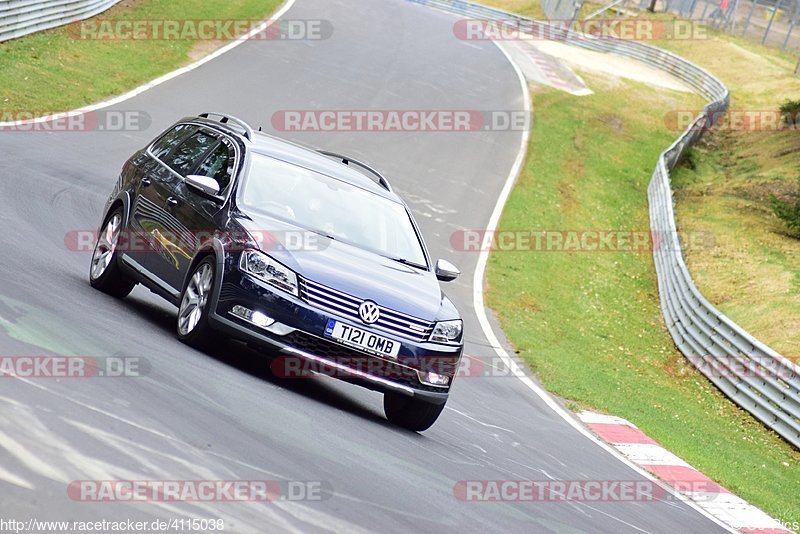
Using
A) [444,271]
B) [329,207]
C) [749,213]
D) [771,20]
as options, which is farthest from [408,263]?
[771,20]

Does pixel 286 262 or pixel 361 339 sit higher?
pixel 286 262

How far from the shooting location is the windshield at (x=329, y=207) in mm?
10344

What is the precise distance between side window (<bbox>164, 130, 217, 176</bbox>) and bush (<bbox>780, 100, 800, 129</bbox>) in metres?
30.2

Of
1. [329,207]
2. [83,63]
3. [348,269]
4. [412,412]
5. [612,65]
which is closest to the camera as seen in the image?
[348,269]

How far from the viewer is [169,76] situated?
30.0 metres

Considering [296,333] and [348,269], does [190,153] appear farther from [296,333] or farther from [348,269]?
[296,333]

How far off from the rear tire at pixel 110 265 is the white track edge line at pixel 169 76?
34.5 ft

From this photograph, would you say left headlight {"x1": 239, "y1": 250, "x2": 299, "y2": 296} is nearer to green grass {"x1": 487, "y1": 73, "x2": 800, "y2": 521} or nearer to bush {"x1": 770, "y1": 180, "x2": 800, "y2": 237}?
green grass {"x1": 487, "y1": 73, "x2": 800, "y2": 521}

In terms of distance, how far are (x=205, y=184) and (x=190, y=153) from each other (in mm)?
1436

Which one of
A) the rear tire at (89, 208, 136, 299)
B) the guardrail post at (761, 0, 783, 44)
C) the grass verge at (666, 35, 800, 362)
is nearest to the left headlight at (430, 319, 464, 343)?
the rear tire at (89, 208, 136, 299)

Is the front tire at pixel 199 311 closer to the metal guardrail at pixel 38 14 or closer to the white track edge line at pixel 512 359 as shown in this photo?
the white track edge line at pixel 512 359

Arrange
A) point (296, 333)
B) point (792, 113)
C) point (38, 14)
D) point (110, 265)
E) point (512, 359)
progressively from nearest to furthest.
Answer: point (296, 333) < point (110, 265) < point (512, 359) < point (38, 14) < point (792, 113)

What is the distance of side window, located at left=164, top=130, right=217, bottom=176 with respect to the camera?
1127cm

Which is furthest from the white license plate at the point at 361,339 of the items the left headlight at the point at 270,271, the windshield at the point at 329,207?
the windshield at the point at 329,207
